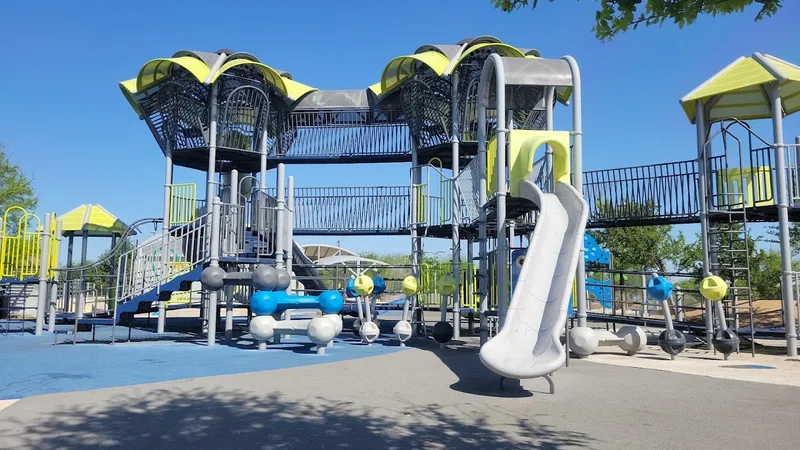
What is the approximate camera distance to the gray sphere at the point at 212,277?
13867 millimetres

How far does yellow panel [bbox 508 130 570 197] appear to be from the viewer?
11.6m

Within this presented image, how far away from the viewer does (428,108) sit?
Answer: 19.2 meters

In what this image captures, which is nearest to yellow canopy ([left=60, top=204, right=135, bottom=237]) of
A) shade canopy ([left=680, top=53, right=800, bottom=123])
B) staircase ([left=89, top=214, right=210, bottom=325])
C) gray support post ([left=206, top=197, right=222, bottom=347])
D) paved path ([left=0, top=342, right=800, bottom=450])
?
staircase ([left=89, top=214, right=210, bottom=325])

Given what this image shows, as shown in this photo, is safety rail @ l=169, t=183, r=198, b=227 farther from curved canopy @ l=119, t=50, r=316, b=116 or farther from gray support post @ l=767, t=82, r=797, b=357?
gray support post @ l=767, t=82, r=797, b=357

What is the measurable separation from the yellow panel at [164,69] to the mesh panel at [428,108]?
6.03 m

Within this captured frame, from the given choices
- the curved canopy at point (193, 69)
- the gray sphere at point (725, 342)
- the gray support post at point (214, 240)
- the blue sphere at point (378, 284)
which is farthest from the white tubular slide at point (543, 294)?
the curved canopy at point (193, 69)

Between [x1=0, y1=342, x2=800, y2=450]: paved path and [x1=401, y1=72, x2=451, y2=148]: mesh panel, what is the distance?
10934 millimetres

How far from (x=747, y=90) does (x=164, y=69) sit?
1603 cm

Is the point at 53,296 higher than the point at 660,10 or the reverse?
the reverse

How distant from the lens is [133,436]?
561 cm

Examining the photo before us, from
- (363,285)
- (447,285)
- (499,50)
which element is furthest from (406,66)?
(363,285)

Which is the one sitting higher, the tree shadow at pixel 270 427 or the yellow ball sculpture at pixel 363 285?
the yellow ball sculpture at pixel 363 285

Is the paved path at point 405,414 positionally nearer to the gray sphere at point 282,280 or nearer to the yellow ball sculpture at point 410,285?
the gray sphere at point 282,280

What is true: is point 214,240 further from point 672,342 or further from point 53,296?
point 672,342
